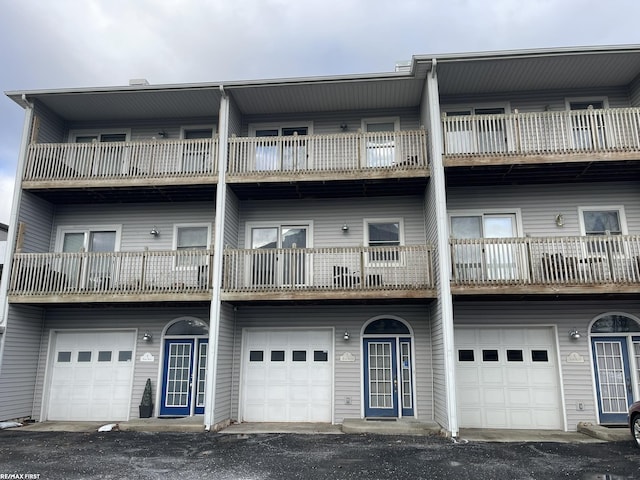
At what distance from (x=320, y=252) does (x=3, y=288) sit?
7914 millimetres

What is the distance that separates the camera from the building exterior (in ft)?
31.2

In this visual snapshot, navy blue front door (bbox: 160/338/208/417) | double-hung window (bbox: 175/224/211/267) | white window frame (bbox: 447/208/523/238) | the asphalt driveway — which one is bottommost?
the asphalt driveway

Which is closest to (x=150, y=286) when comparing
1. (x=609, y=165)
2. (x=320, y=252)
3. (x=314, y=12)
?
(x=320, y=252)

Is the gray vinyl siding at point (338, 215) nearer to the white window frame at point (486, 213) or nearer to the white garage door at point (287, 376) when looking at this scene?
the white window frame at point (486, 213)

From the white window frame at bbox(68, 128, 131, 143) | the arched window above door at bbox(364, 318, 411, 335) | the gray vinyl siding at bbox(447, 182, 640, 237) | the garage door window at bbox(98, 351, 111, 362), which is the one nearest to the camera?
the gray vinyl siding at bbox(447, 182, 640, 237)

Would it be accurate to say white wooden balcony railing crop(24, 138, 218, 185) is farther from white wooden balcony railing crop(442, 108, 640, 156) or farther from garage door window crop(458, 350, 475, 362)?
garage door window crop(458, 350, 475, 362)

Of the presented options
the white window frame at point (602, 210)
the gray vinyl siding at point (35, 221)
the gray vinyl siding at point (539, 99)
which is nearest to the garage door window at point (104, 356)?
the gray vinyl siding at point (35, 221)

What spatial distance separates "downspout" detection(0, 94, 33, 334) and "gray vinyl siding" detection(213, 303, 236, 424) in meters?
5.36

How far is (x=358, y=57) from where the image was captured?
30.7m

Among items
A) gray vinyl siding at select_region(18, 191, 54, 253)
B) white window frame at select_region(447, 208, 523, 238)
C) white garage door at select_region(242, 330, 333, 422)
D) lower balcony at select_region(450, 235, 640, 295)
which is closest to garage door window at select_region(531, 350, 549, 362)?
lower balcony at select_region(450, 235, 640, 295)

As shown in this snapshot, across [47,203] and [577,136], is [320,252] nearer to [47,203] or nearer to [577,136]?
[577,136]

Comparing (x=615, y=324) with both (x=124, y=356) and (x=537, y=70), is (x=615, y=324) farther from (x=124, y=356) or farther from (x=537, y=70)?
(x=124, y=356)

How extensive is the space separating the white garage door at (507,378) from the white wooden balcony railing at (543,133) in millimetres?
4407

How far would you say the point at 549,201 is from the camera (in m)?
10.6
